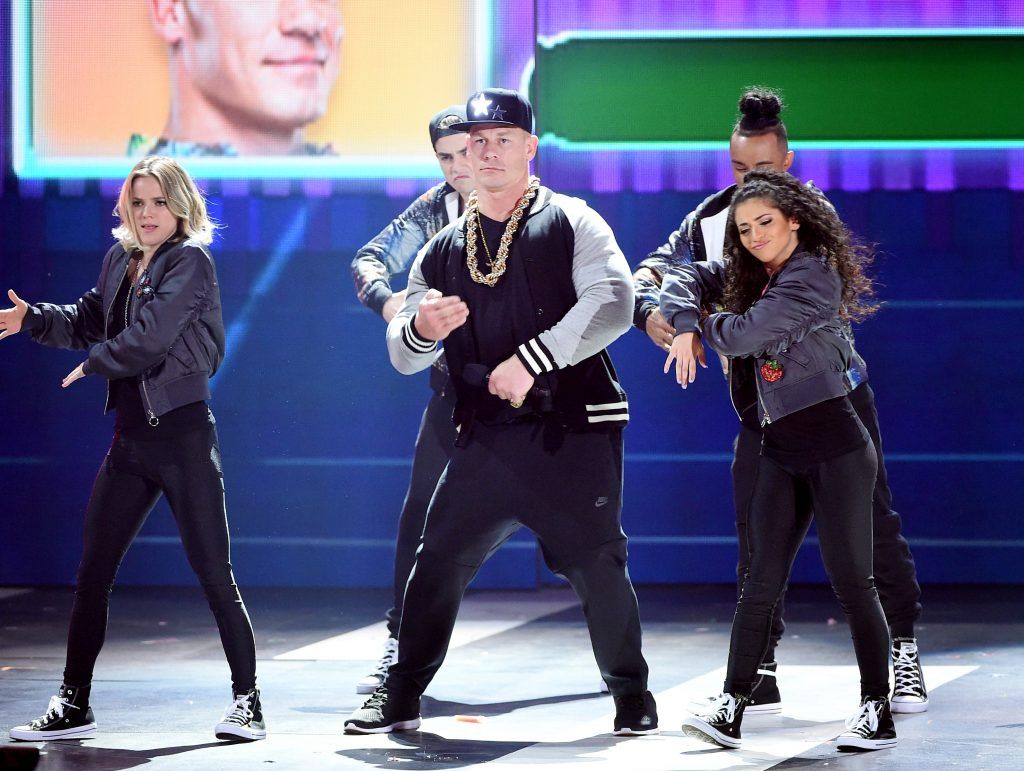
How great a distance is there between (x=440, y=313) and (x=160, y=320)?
2.69 feet

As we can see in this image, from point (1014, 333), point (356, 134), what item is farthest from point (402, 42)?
point (1014, 333)

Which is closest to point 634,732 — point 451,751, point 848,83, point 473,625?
point 451,751

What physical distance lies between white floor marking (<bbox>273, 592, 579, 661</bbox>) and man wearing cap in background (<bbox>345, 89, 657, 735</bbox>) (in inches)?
65.5

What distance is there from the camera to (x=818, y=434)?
13.5 feet

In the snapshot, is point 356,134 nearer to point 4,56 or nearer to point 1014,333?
point 4,56

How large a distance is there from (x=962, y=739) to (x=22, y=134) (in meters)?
5.38

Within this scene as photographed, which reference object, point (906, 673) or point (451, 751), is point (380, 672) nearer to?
Result: point (451, 751)

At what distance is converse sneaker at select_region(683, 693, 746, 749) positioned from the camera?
165 inches

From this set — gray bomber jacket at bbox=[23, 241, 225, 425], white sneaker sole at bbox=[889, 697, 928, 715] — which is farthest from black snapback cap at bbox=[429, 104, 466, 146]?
white sneaker sole at bbox=[889, 697, 928, 715]

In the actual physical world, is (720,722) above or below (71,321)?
below

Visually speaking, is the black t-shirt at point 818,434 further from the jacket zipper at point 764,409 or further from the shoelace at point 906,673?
the shoelace at point 906,673

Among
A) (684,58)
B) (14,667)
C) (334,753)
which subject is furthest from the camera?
(684,58)

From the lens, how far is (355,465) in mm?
7641

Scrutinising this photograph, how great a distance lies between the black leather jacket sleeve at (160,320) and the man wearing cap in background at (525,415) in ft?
1.89
